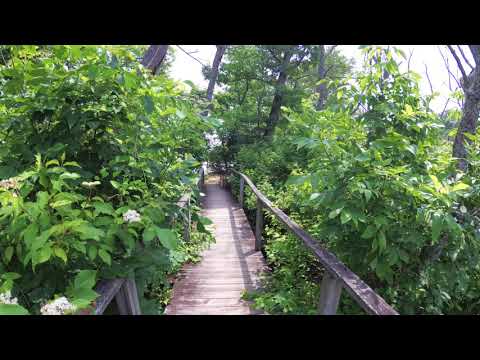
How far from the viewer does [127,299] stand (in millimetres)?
1612

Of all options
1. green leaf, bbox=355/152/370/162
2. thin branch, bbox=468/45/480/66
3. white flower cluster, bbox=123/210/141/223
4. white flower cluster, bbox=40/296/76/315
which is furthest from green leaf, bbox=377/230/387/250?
thin branch, bbox=468/45/480/66

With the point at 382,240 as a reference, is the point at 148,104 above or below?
above

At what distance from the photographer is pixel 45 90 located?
1.41 m

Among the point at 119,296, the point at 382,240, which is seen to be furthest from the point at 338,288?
the point at 119,296

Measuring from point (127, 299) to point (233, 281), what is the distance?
212 centimetres

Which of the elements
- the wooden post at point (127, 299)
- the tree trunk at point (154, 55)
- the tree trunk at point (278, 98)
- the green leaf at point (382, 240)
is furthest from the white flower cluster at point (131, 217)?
the tree trunk at point (278, 98)

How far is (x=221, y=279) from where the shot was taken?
363 cm

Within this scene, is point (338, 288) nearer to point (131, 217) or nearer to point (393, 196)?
point (393, 196)

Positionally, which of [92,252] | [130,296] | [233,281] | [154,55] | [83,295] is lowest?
[233,281]

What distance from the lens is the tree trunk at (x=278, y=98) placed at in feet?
41.0

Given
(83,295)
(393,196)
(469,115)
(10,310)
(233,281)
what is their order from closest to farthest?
(10,310)
(83,295)
(393,196)
(469,115)
(233,281)

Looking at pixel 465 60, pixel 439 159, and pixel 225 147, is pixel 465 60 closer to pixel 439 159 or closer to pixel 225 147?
pixel 439 159

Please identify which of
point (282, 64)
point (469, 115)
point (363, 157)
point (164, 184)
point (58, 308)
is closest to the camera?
point (58, 308)

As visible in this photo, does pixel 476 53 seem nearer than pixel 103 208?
No
